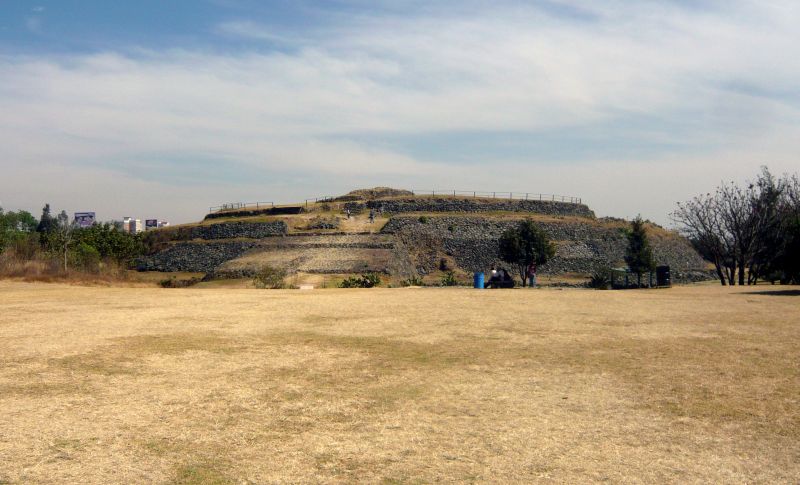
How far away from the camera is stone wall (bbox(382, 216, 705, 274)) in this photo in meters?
66.6

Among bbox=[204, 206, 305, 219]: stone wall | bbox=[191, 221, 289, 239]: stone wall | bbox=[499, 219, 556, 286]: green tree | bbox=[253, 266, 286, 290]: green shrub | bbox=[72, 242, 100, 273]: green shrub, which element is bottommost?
bbox=[253, 266, 286, 290]: green shrub

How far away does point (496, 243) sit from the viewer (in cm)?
6838

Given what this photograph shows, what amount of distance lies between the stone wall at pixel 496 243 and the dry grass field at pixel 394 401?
49445 millimetres

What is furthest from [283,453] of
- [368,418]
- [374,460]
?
[368,418]

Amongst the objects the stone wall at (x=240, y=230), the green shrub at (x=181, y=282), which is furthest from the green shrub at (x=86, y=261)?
the stone wall at (x=240, y=230)

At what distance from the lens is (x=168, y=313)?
19.4 metres

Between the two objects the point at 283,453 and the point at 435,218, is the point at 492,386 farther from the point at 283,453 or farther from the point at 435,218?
the point at 435,218

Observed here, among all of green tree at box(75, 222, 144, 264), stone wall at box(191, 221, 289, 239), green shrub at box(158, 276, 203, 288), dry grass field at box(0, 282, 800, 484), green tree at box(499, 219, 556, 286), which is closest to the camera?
dry grass field at box(0, 282, 800, 484)

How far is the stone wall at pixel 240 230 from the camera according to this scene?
70.4 meters

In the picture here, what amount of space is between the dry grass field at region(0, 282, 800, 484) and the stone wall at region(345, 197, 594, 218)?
58.9 metres

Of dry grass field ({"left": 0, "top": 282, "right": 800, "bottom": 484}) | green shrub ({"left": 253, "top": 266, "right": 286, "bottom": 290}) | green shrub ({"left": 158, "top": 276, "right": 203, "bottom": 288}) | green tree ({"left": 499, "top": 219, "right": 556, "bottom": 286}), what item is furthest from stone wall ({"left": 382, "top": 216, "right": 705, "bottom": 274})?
dry grass field ({"left": 0, "top": 282, "right": 800, "bottom": 484})

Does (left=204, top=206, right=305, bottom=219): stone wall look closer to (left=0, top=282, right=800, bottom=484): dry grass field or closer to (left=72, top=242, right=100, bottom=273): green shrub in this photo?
(left=72, top=242, right=100, bottom=273): green shrub

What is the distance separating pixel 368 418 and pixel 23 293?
23.1 m

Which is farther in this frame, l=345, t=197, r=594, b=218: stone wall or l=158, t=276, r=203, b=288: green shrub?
l=345, t=197, r=594, b=218: stone wall
